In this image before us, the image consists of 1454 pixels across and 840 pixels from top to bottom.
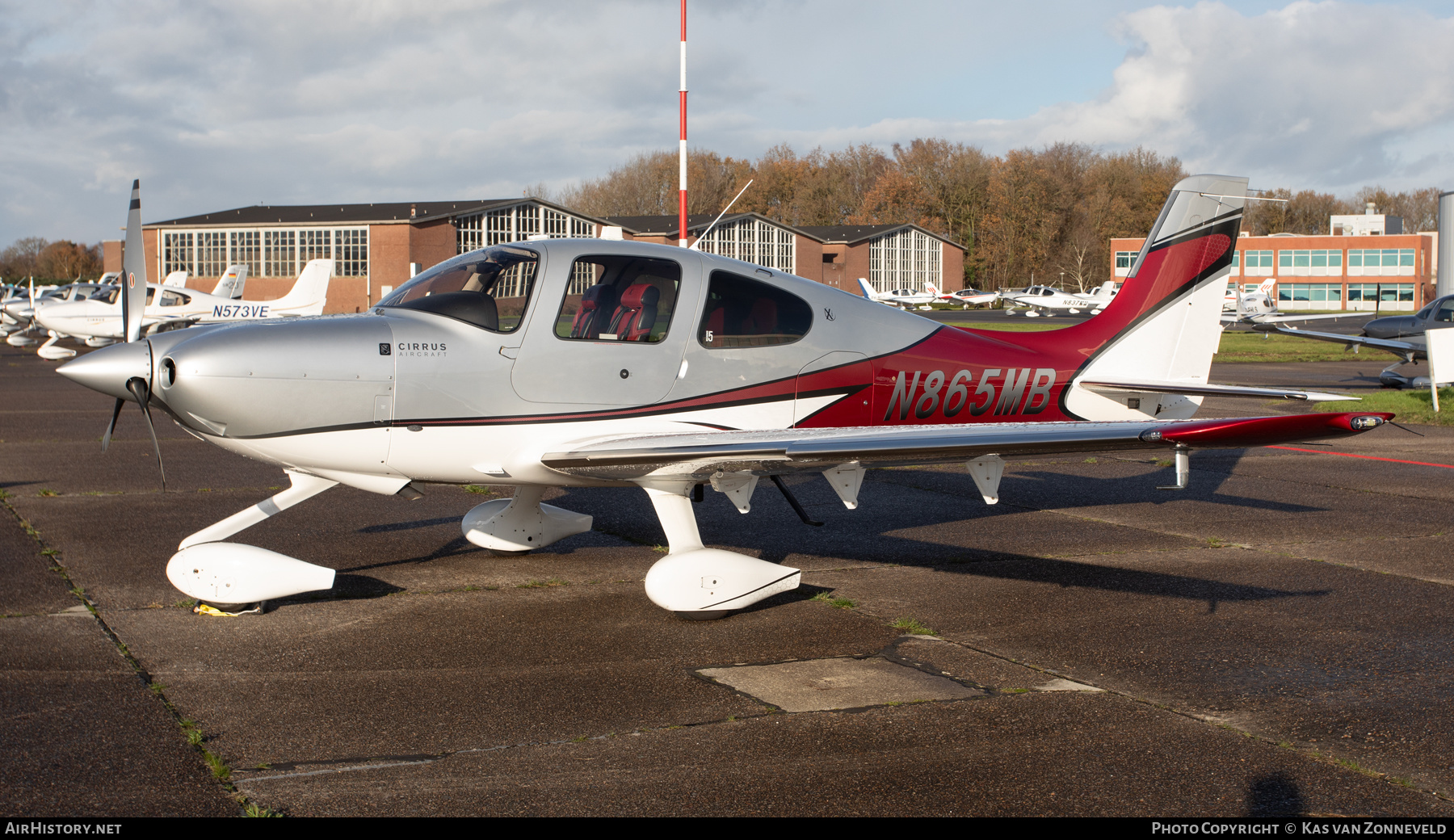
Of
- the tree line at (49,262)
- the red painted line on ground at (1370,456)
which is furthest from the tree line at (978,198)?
the red painted line on ground at (1370,456)

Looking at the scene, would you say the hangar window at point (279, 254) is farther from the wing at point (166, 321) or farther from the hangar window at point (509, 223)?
the wing at point (166, 321)

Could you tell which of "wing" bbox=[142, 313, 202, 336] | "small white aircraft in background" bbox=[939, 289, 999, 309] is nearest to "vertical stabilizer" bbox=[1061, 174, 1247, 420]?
"wing" bbox=[142, 313, 202, 336]

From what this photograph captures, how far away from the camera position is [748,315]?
6980 millimetres

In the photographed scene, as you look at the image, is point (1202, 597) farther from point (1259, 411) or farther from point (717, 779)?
point (1259, 411)

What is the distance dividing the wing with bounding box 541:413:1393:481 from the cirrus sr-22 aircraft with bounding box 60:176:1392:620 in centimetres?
2

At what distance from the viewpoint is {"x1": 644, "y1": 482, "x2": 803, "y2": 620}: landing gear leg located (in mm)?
6125

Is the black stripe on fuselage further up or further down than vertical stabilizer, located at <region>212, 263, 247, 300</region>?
further down

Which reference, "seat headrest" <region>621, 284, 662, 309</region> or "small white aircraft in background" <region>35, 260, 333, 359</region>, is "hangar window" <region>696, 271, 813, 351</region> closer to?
"seat headrest" <region>621, 284, 662, 309</region>

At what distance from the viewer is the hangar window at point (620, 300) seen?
6.56 metres

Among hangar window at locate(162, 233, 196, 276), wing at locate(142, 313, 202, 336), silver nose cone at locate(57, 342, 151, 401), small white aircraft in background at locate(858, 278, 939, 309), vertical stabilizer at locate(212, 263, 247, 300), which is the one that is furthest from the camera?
small white aircraft in background at locate(858, 278, 939, 309)

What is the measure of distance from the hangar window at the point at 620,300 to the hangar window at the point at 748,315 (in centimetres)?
26

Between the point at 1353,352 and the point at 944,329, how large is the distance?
98.0ft

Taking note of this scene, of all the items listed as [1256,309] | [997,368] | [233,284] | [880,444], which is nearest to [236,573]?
[880,444]

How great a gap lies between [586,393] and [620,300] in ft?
2.06
